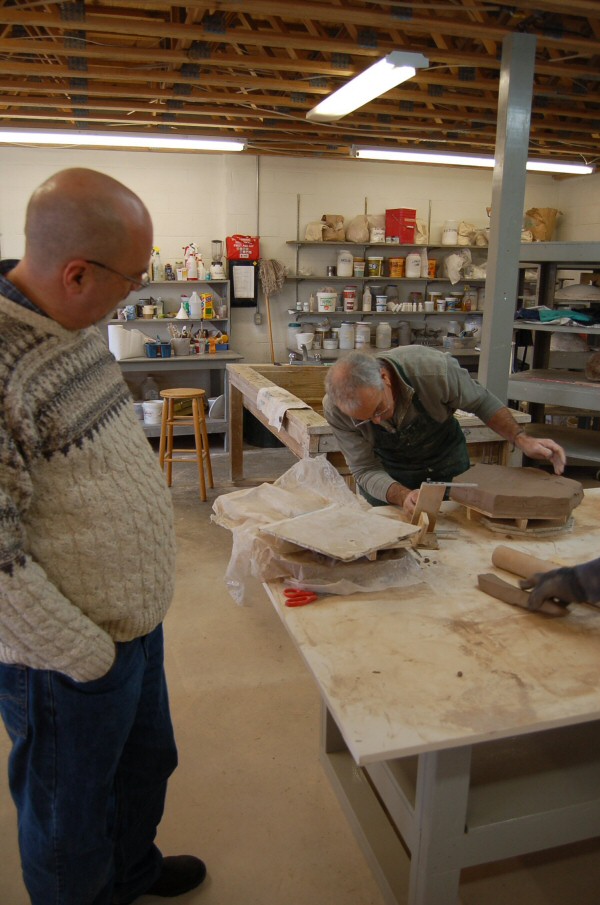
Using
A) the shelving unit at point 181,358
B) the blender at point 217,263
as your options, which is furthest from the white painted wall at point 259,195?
the shelving unit at point 181,358

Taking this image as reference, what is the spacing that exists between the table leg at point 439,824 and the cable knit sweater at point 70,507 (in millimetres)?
658

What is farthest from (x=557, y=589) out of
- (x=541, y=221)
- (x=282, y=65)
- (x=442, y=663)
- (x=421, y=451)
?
(x=541, y=221)

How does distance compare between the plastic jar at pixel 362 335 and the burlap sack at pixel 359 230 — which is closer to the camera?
the plastic jar at pixel 362 335

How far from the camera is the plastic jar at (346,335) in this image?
734cm

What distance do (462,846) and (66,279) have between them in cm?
141

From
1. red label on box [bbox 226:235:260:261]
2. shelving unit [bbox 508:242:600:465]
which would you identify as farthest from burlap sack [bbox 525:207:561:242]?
red label on box [bbox 226:235:260:261]

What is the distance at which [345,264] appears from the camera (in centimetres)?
751

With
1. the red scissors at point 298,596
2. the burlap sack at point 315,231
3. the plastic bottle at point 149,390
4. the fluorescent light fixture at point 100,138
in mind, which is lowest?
the plastic bottle at point 149,390

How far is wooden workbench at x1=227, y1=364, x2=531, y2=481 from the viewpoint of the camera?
326cm

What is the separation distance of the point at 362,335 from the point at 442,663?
6.16 meters

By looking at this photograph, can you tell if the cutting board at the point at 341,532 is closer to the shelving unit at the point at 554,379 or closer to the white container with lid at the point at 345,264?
the shelving unit at the point at 554,379

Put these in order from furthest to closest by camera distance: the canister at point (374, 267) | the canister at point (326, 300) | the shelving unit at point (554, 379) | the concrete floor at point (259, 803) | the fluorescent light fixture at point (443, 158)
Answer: the canister at point (374, 267)
the canister at point (326, 300)
the fluorescent light fixture at point (443, 158)
the shelving unit at point (554, 379)
the concrete floor at point (259, 803)

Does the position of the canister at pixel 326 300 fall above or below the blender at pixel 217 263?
below

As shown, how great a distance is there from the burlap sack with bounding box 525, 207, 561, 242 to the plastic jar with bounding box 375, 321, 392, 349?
224 centimetres
